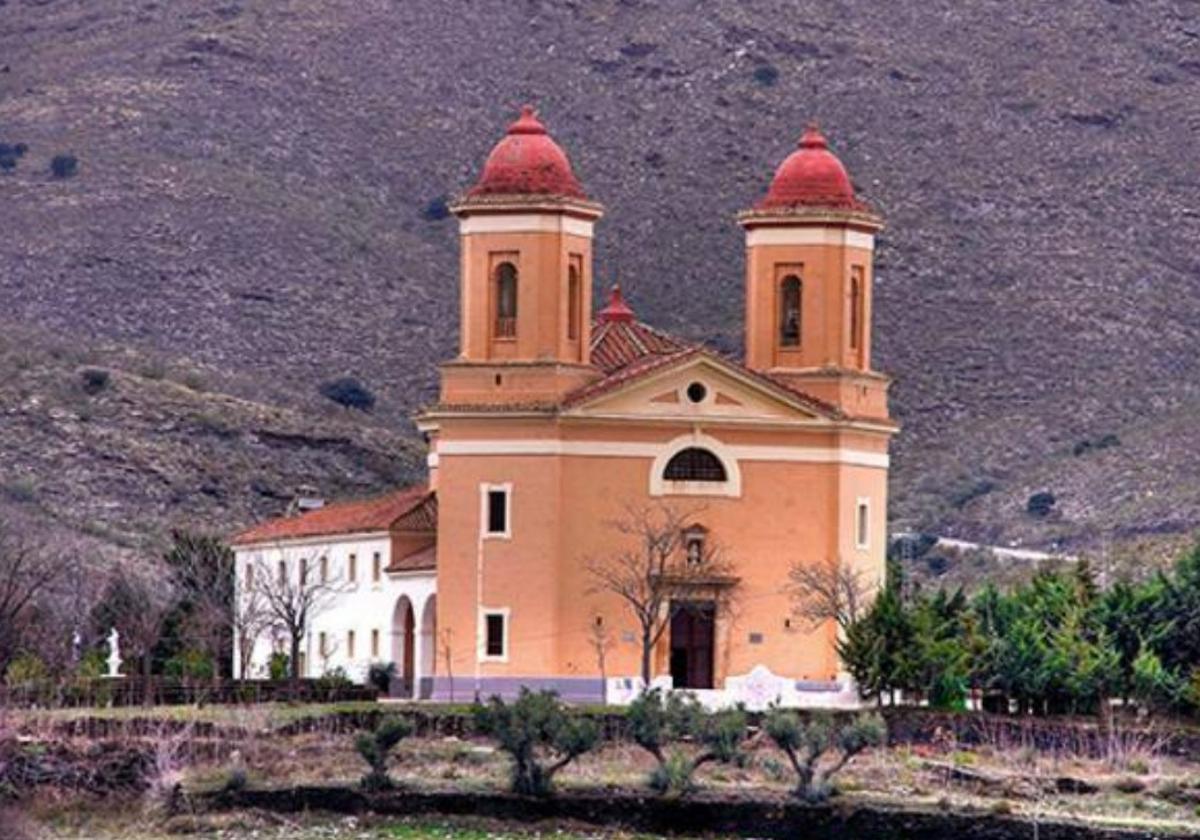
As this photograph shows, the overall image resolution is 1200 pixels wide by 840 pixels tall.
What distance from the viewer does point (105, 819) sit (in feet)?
257

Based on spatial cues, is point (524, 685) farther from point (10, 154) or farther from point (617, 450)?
point (10, 154)

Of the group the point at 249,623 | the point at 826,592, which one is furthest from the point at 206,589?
the point at 826,592

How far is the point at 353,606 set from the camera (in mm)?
105875

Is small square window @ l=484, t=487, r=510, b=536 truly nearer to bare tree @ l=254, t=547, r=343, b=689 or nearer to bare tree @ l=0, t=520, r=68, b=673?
bare tree @ l=254, t=547, r=343, b=689

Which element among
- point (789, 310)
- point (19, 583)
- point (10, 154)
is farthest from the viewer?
point (10, 154)

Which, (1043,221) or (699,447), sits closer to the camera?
(699,447)

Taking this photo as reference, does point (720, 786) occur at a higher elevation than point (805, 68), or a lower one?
lower

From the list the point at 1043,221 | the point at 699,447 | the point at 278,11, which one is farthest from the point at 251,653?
the point at 278,11

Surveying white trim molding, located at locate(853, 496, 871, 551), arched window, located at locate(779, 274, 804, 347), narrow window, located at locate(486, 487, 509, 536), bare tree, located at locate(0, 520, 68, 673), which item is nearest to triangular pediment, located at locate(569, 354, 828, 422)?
white trim molding, located at locate(853, 496, 871, 551)

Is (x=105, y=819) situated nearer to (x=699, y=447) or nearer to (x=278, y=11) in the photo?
(x=699, y=447)

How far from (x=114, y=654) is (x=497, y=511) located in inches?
436

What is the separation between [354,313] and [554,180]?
180 ft

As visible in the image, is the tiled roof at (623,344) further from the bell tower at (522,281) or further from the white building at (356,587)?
the white building at (356,587)

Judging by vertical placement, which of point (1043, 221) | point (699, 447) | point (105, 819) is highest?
point (1043, 221)
